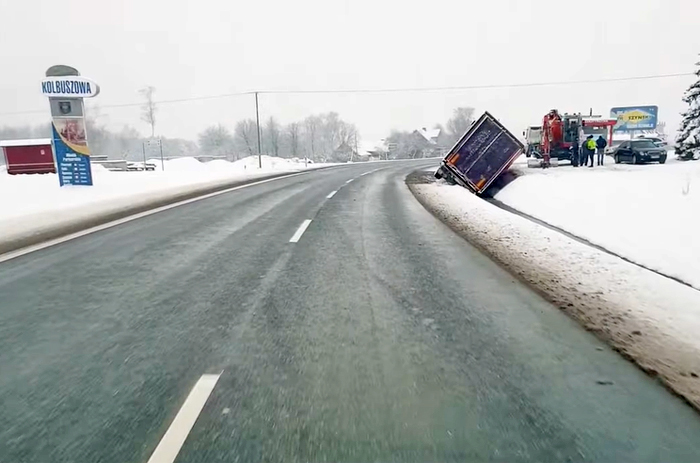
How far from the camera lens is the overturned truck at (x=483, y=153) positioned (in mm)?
18672

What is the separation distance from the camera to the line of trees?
4363 inches

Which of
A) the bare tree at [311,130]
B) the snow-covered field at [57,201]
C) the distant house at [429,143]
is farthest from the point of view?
the bare tree at [311,130]

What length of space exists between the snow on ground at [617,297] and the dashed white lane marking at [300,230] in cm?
318

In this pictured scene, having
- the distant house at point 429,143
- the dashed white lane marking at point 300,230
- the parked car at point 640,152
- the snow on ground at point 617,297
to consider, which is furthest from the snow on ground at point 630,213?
the distant house at point 429,143

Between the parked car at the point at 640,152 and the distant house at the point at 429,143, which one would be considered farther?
the distant house at the point at 429,143

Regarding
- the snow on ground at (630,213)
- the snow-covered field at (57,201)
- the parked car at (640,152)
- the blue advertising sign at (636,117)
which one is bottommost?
the snow on ground at (630,213)

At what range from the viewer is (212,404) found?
2.74m

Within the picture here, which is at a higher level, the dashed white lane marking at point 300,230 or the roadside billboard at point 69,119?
the roadside billboard at point 69,119

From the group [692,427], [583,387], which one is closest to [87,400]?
[583,387]

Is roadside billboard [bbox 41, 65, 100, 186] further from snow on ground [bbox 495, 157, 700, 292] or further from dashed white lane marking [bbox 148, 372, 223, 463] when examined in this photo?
dashed white lane marking [bbox 148, 372, 223, 463]

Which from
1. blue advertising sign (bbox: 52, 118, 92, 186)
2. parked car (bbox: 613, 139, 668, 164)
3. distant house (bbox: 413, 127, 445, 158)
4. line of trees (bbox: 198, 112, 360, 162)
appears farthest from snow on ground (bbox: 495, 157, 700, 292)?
line of trees (bbox: 198, 112, 360, 162)

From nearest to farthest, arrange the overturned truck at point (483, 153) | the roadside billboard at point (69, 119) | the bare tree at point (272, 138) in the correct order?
the roadside billboard at point (69, 119) → the overturned truck at point (483, 153) → the bare tree at point (272, 138)

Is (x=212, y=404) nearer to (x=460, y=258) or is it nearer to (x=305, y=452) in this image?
(x=305, y=452)

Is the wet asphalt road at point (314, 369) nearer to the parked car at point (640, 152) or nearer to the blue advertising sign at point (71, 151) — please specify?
the blue advertising sign at point (71, 151)
